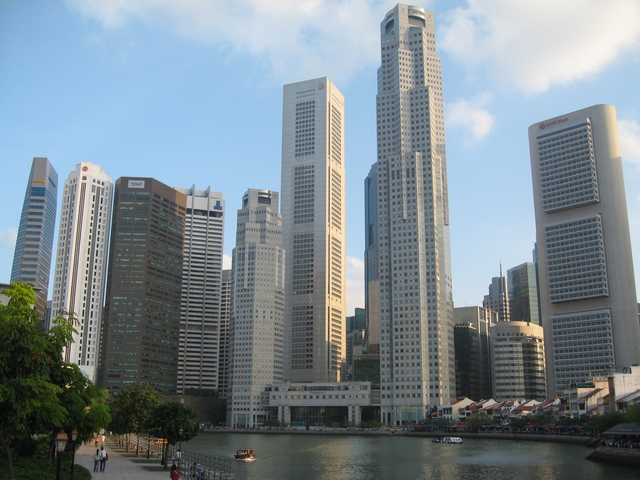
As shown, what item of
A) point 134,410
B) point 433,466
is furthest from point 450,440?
point 134,410

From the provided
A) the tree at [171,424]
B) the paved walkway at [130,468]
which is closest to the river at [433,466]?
the tree at [171,424]

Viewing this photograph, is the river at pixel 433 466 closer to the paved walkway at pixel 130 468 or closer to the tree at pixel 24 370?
the paved walkway at pixel 130 468

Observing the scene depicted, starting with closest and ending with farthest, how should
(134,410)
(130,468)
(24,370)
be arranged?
1. (24,370)
2. (130,468)
3. (134,410)

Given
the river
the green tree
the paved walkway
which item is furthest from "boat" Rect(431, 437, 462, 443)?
the paved walkway

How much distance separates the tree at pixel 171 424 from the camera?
7931cm

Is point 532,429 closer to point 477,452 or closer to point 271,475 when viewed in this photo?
point 477,452

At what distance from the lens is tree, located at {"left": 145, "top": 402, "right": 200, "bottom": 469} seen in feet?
260

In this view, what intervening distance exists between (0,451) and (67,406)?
43.0 feet

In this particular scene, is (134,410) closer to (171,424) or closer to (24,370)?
(171,424)

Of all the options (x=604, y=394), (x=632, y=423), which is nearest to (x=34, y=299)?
(x=632, y=423)

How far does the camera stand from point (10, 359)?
3822cm

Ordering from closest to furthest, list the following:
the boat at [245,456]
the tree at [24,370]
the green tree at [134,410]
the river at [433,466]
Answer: the tree at [24,370] → the river at [433,466] → the green tree at [134,410] → the boat at [245,456]

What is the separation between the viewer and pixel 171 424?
7894cm

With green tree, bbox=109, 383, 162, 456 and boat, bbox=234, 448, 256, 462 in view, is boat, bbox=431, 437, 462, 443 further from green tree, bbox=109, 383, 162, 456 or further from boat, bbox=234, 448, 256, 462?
green tree, bbox=109, 383, 162, 456
